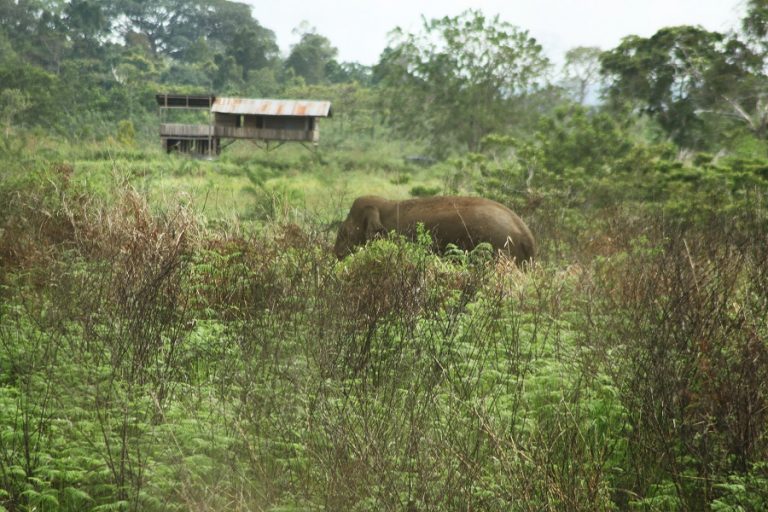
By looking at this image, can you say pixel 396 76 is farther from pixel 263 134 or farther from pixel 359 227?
pixel 359 227

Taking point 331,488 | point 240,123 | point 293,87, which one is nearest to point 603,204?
point 331,488

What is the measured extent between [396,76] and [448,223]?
37.9 metres

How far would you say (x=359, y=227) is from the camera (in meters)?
10.6

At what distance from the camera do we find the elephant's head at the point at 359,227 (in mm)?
10367

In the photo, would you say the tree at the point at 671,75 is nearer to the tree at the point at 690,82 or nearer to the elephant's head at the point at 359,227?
the tree at the point at 690,82

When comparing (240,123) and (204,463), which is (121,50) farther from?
(204,463)

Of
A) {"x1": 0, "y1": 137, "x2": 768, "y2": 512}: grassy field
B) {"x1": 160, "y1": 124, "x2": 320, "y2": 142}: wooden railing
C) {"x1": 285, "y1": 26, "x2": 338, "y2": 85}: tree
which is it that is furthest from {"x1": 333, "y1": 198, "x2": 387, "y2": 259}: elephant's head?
{"x1": 285, "y1": 26, "x2": 338, "y2": 85}: tree

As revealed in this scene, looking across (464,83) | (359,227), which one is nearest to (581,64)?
(464,83)

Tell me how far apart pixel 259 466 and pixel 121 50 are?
7542 cm

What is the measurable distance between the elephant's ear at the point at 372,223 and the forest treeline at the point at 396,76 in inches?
408

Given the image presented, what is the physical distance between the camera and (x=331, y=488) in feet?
11.5

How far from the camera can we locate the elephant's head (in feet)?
34.0

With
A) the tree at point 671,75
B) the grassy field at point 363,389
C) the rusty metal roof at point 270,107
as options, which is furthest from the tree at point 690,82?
the grassy field at point 363,389

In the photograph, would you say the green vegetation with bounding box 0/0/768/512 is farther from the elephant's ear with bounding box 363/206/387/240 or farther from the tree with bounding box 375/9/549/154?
the tree with bounding box 375/9/549/154
